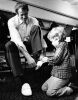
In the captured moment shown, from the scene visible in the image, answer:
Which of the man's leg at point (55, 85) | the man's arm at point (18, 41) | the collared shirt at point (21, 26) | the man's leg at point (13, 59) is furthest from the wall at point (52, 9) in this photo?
the man's leg at point (55, 85)

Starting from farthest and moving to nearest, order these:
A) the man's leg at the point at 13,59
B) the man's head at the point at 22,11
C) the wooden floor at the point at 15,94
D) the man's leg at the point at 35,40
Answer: the man's head at the point at 22,11 < the man's leg at the point at 35,40 < the man's leg at the point at 13,59 < the wooden floor at the point at 15,94

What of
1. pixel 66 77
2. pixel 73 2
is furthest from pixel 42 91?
pixel 73 2

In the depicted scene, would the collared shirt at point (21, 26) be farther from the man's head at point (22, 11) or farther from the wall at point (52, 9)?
the wall at point (52, 9)

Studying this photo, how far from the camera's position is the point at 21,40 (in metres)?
1.62

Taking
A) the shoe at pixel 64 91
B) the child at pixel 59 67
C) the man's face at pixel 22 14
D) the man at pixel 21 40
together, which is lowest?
the shoe at pixel 64 91

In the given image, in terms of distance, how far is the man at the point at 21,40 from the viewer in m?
1.46

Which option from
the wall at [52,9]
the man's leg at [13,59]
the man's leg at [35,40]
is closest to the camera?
the man's leg at [13,59]

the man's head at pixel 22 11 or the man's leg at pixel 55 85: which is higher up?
the man's head at pixel 22 11

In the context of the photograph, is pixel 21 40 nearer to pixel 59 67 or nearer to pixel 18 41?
pixel 18 41

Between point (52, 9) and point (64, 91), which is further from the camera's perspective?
point (52, 9)

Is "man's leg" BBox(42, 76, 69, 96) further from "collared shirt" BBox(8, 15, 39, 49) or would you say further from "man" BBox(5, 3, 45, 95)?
"collared shirt" BBox(8, 15, 39, 49)

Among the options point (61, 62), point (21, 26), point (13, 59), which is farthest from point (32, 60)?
point (21, 26)

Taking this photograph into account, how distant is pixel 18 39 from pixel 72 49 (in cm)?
93

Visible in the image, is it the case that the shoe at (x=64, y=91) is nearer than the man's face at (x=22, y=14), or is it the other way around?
the shoe at (x=64, y=91)
